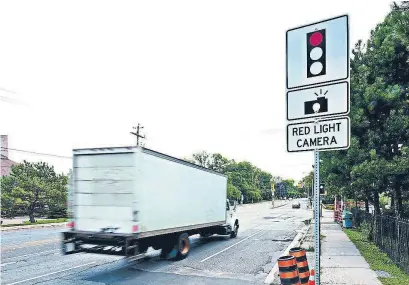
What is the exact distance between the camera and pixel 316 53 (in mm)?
3455

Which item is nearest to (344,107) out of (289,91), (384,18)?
(289,91)

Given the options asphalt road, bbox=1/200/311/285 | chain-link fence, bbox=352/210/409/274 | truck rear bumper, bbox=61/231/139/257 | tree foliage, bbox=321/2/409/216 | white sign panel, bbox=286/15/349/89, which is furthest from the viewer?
tree foliage, bbox=321/2/409/216

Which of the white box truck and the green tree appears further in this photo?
the green tree

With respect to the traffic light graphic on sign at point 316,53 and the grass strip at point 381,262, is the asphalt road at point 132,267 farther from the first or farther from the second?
the traffic light graphic on sign at point 316,53

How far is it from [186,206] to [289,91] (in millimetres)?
9332

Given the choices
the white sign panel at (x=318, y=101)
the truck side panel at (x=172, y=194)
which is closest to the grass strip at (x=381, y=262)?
the truck side panel at (x=172, y=194)

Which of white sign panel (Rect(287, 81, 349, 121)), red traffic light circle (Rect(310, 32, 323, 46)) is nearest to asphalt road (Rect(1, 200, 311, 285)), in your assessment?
white sign panel (Rect(287, 81, 349, 121))

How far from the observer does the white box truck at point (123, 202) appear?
9.59 m

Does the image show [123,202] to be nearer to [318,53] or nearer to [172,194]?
[172,194]

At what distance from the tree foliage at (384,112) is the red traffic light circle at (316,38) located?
6.86 metres

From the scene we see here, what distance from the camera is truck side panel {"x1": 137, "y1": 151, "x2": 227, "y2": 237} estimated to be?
9.96m

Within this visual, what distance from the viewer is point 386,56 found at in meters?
10.2

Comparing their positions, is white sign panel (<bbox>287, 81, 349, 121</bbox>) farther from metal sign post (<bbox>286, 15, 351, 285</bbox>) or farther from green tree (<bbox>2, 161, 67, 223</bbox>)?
green tree (<bbox>2, 161, 67, 223</bbox>)

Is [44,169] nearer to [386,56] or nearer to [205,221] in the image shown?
[205,221]
